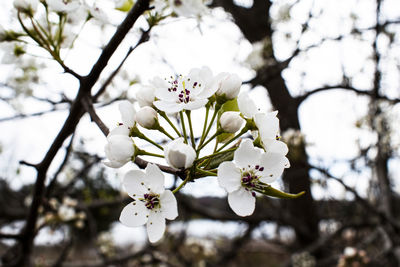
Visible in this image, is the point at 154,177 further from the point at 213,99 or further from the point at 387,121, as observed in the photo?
the point at 387,121

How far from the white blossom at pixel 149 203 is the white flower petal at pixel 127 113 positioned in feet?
0.54

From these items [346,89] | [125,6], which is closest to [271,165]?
[125,6]

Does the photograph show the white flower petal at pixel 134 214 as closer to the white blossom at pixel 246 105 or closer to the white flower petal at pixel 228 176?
the white flower petal at pixel 228 176

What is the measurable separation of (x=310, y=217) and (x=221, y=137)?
5.56m

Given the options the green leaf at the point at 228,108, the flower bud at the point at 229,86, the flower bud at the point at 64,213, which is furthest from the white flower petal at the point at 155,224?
the flower bud at the point at 64,213

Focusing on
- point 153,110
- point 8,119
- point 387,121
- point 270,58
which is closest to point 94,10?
point 153,110

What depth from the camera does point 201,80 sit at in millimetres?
990

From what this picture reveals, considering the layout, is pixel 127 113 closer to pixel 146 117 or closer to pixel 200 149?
pixel 146 117

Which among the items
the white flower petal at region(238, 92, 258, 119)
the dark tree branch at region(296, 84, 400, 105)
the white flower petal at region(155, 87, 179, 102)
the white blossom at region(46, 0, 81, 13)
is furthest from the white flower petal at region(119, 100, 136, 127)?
the dark tree branch at region(296, 84, 400, 105)

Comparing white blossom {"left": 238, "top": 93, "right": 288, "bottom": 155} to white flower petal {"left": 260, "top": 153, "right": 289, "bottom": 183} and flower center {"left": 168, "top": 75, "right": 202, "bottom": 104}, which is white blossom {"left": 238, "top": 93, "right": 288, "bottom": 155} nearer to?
Answer: white flower petal {"left": 260, "top": 153, "right": 289, "bottom": 183}

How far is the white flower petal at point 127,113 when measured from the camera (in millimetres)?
989

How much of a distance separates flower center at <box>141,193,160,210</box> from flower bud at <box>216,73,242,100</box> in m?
0.37

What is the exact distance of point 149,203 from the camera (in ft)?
3.14

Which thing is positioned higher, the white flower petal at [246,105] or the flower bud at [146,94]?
the flower bud at [146,94]
